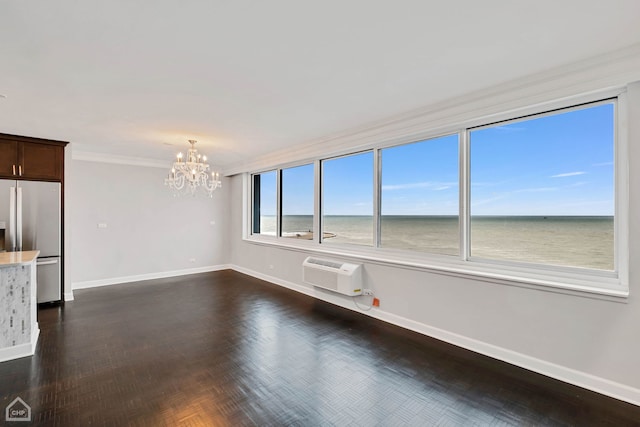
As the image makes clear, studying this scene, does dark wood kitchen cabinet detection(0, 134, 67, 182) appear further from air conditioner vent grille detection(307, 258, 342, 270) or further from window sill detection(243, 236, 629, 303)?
window sill detection(243, 236, 629, 303)

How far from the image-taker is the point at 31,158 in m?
4.47

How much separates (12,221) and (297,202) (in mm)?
4202

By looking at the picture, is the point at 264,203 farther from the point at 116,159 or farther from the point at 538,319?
the point at 538,319

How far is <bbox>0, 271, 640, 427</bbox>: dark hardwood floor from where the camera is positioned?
6.88 feet

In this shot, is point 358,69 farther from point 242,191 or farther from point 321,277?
point 242,191

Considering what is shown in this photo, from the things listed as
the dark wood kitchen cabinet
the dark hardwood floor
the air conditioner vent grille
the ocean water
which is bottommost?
the dark hardwood floor

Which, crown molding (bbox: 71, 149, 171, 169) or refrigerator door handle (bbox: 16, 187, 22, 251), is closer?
refrigerator door handle (bbox: 16, 187, 22, 251)

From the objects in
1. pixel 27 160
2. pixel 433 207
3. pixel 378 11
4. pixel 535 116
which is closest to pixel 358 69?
pixel 378 11

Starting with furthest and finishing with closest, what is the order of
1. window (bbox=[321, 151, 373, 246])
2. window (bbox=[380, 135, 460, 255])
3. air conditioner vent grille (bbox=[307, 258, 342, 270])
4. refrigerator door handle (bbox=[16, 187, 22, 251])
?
window (bbox=[321, 151, 373, 246]) < air conditioner vent grille (bbox=[307, 258, 342, 270]) < refrigerator door handle (bbox=[16, 187, 22, 251]) < window (bbox=[380, 135, 460, 255])

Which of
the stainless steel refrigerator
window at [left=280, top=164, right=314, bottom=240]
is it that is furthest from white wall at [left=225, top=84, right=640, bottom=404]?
the stainless steel refrigerator

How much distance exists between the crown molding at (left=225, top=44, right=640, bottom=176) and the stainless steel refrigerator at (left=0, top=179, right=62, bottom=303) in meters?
4.17

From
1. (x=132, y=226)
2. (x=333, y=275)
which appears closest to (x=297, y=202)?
(x=333, y=275)

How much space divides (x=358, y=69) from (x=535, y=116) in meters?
1.81

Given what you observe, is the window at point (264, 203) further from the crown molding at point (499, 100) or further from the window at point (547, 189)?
the window at point (547, 189)
